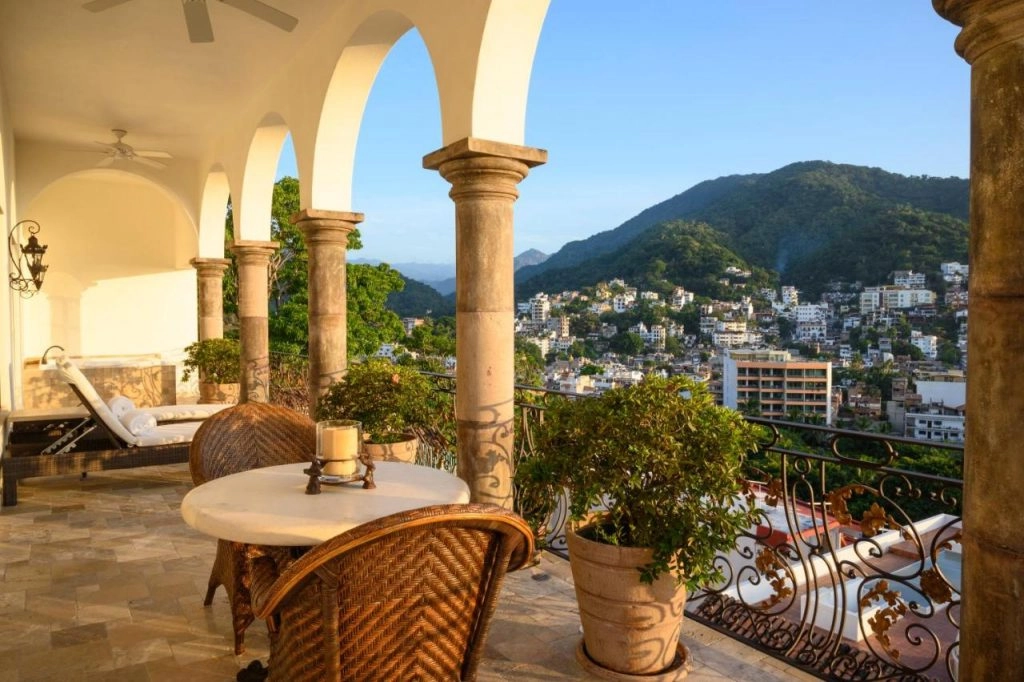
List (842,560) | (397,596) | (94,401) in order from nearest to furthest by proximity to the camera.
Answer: (397,596) < (842,560) < (94,401)

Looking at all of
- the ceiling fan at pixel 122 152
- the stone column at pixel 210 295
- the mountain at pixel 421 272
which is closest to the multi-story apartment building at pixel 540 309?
the mountain at pixel 421 272

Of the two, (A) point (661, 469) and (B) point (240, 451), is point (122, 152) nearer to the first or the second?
(B) point (240, 451)

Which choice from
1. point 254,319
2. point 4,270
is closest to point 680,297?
point 254,319

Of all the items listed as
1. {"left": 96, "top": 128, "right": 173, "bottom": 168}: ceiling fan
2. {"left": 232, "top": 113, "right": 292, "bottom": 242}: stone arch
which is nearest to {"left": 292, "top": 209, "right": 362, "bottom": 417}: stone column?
{"left": 232, "top": 113, "right": 292, "bottom": 242}: stone arch

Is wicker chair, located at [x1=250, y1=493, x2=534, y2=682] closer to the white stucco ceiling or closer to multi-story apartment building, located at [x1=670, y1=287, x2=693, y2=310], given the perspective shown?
the white stucco ceiling

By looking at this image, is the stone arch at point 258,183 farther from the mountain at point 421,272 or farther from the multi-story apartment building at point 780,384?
the multi-story apartment building at point 780,384

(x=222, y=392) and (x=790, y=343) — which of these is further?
(x=790, y=343)

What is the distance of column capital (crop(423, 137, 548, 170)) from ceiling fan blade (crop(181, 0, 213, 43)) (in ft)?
6.02

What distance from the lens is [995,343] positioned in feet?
5.09

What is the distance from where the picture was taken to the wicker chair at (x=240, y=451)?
2.84m

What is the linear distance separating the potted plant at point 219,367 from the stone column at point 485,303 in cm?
697

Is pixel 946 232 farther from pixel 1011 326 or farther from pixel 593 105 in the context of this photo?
pixel 593 105

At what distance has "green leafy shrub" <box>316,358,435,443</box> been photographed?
5328 millimetres

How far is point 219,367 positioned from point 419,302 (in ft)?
63.4
